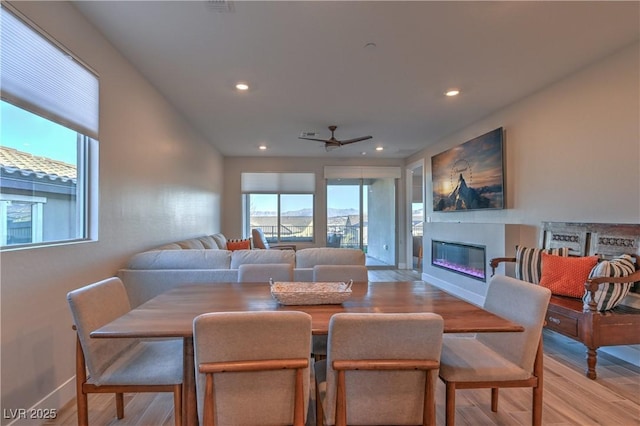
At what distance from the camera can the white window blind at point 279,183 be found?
7.19 metres

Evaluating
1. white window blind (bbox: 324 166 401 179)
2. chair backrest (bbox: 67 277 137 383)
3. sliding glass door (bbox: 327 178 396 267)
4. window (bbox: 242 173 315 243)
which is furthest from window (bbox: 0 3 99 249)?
sliding glass door (bbox: 327 178 396 267)

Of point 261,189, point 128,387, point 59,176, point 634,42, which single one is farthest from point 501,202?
point 261,189

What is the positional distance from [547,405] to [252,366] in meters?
2.01

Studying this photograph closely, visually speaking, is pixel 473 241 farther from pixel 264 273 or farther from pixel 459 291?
pixel 264 273

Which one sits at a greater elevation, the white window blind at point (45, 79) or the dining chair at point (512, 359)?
the white window blind at point (45, 79)

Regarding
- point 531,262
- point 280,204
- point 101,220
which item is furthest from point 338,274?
point 280,204

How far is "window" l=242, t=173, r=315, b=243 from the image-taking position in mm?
7203

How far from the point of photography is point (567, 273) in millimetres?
2750

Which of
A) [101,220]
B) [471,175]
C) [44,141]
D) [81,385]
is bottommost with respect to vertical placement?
[81,385]

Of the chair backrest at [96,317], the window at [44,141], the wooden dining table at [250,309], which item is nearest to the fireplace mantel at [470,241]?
the wooden dining table at [250,309]

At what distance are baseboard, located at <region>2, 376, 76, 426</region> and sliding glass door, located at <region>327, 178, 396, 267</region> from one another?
5637 millimetres

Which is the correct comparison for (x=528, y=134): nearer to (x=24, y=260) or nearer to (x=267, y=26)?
(x=267, y=26)

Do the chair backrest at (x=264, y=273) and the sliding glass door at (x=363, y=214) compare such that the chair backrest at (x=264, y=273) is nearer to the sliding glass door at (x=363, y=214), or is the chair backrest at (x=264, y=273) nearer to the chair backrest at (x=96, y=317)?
the chair backrest at (x=96, y=317)

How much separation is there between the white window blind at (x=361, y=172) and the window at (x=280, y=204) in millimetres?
443
